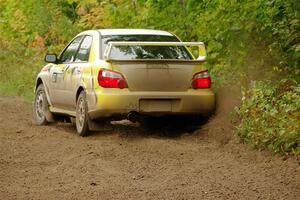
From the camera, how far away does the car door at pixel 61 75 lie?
12609 millimetres

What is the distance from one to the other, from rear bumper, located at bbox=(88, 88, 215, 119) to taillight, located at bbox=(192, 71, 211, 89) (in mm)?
113

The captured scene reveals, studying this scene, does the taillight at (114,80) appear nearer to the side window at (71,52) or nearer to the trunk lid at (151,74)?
the trunk lid at (151,74)

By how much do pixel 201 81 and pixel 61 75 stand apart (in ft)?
8.51

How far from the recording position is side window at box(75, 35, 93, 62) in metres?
12.0

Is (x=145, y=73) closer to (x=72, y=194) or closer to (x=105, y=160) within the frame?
(x=105, y=160)

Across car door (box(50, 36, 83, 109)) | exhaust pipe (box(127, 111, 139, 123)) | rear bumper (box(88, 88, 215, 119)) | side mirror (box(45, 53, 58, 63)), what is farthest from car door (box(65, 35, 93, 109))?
exhaust pipe (box(127, 111, 139, 123))

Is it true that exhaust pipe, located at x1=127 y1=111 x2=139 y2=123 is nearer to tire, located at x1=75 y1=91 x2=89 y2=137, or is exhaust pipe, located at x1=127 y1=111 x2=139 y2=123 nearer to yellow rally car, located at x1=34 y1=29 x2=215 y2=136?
yellow rally car, located at x1=34 y1=29 x2=215 y2=136

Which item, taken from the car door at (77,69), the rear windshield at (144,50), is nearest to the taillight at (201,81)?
the rear windshield at (144,50)

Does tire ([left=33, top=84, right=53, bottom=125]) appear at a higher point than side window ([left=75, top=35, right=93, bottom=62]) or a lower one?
lower

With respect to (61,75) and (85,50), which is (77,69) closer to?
(85,50)

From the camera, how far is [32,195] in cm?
746

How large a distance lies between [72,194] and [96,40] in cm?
469

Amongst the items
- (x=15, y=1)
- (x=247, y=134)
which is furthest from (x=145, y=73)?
(x=15, y=1)

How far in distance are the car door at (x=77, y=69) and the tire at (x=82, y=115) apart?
0.66ft
